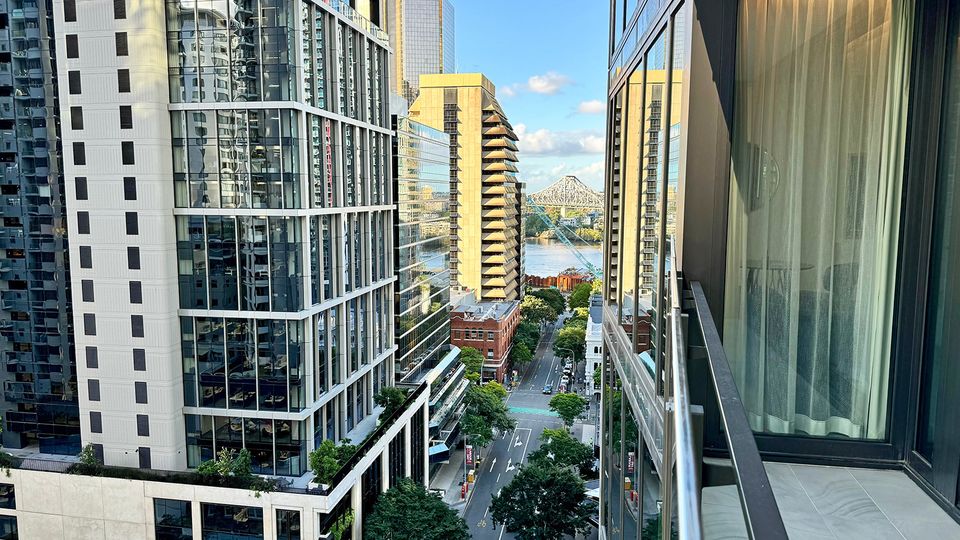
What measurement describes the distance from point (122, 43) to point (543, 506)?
18860mm

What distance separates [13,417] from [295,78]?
13.7 meters

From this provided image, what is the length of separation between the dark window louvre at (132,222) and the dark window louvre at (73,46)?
13.8ft

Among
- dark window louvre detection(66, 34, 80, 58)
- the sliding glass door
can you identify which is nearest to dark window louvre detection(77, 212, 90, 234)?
dark window louvre detection(66, 34, 80, 58)

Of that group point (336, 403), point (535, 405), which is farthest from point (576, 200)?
point (336, 403)

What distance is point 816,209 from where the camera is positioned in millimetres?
3168

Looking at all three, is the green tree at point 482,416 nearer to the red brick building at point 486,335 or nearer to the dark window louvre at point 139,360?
the red brick building at point 486,335

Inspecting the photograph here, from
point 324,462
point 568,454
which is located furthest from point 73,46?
point 568,454

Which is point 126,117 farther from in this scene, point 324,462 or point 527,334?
point 527,334

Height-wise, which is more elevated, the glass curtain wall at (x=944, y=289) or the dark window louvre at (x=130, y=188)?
the dark window louvre at (x=130, y=188)

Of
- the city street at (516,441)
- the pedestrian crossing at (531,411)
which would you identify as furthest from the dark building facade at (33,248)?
the pedestrian crossing at (531,411)

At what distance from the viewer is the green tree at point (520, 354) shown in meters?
48.7

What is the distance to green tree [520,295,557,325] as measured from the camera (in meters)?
58.6

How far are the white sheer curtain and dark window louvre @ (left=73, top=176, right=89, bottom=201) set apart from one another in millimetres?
17922

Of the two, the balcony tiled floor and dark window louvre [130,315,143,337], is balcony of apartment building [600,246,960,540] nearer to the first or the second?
the balcony tiled floor
